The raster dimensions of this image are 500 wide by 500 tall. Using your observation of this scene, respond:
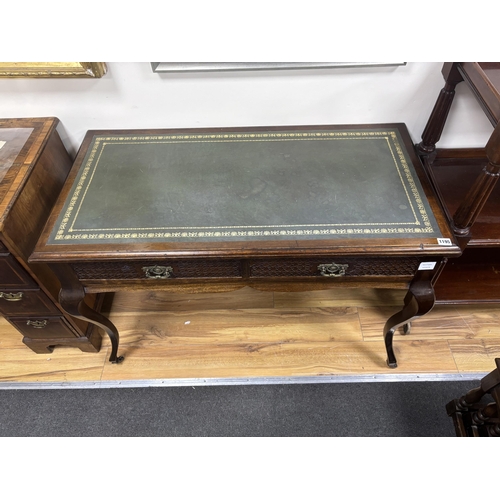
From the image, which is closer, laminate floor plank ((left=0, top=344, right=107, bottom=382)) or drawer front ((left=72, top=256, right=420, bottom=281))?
drawer front ((left=72, top=256, right=420, bottom=281))

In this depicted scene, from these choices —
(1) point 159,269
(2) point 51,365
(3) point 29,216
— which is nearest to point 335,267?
(1) point 159,269

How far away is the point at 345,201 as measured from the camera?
0.98m

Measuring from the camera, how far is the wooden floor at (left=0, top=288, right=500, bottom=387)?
4.33 feet

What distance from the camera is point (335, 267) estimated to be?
0.94m

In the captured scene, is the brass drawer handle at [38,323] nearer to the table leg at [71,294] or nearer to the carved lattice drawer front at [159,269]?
the table leg at [71,294]

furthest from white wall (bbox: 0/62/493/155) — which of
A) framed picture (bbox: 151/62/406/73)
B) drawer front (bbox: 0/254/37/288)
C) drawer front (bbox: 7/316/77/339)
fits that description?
drawer front (bbox: 7/316/77/339)

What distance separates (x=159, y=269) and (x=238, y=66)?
595 mm

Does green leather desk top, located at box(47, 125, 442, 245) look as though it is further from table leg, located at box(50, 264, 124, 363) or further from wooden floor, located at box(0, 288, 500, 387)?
wooden floor, located at box(0, 288, 500, 387)

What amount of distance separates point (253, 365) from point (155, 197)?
698 millimetres

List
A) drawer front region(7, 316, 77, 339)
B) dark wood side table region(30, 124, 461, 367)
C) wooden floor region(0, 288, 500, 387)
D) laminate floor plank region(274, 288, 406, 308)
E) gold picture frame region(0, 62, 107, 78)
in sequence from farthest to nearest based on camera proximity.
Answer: laminate floor plank region(274, 288, 406, 308)
wooden floor region(0, 288, 500, 387)
drawer front region(7, 316, 77, 339)
gold picture frame region(0, 62, 107, 78)
dark wood side table region(30, 124, 461, 367)

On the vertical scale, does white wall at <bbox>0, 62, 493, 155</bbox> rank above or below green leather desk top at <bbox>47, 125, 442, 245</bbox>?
above

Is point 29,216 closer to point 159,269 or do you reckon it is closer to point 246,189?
point 159,269

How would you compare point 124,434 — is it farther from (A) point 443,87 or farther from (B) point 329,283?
(A) point 443,87

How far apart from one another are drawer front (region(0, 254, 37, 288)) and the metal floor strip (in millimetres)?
460
